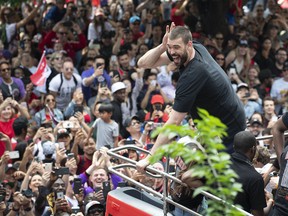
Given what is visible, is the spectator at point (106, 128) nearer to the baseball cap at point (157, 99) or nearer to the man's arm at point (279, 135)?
the baseball cap at point (157, 99)

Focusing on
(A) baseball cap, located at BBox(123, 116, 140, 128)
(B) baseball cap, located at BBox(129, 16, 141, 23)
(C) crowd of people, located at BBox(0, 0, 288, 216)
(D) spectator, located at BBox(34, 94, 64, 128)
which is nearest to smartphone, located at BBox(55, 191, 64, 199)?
(C) crowd of people, located at BBox(0, 0, 288, 216)

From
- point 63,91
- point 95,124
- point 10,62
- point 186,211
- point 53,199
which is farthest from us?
point 10,62

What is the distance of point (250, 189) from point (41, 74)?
10.3 meters

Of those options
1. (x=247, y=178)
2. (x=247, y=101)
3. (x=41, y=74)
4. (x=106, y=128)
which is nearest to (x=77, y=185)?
(x=106, y=128)

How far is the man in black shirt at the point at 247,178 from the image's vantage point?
7.94 metres

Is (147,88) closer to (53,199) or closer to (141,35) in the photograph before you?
(141,35)

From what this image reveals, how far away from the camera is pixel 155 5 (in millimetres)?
21750

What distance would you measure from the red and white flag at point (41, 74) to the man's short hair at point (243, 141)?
9948 mm

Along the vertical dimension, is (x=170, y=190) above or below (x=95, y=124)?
above

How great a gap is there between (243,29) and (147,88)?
4.25 metres

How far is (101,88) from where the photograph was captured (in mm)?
16859

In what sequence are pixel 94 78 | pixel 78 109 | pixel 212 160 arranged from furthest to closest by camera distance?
pixel 94 78 → pixel 78 109 → pixel 212 160

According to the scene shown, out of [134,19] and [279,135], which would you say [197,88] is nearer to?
[279,135]

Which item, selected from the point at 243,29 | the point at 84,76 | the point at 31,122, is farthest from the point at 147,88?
the point at 243,29
